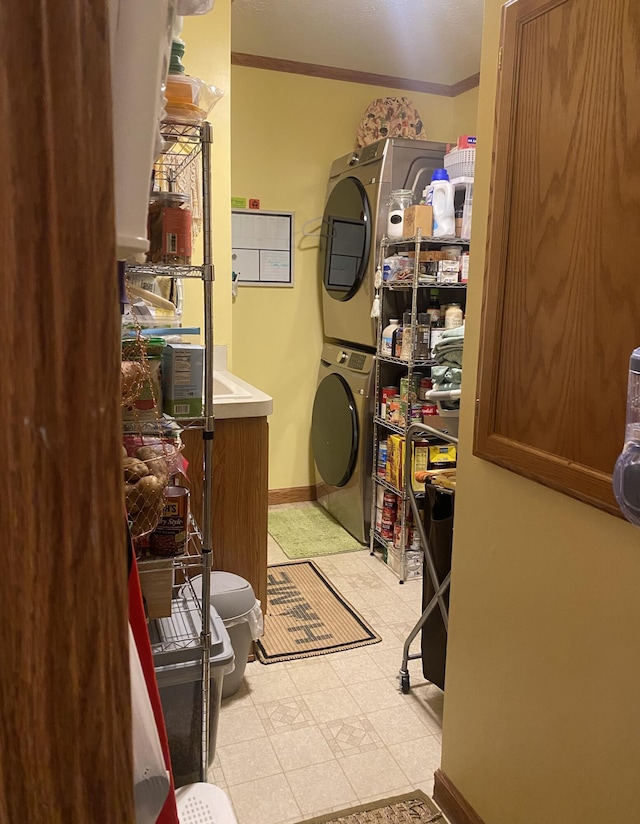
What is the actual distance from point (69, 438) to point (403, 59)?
3722 mm

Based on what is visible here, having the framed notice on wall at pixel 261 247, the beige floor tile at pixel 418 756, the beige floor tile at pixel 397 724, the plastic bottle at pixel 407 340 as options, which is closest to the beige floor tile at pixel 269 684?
the beige floor tile at pixel 397 724

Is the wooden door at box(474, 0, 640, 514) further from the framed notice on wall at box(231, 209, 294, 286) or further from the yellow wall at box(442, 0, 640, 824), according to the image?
the framed notice on wall at box(231, 209, 294, 286)

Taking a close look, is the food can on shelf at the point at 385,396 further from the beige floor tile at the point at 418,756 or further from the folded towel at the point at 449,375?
the beige floor tile at the point at 418,756

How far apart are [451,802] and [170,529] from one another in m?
1.02

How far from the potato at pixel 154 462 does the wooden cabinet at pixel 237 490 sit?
2.60 feet

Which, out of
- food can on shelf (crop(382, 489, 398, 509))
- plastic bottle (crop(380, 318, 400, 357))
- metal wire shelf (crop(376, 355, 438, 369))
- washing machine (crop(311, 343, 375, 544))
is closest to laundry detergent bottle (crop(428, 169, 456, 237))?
plastic bottle (crop(380, 318, 400, 357))

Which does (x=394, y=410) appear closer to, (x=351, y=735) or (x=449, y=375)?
(x=449, y=375)

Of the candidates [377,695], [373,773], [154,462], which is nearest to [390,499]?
[377,695]

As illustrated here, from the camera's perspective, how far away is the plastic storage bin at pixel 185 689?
1.64 metres

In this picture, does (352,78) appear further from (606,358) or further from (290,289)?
(606,358)

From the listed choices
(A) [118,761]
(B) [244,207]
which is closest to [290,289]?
(B) [244,207]

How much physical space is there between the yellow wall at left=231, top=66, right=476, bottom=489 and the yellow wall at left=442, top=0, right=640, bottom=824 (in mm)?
2429

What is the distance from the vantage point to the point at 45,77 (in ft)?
1.22

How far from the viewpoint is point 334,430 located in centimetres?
364
